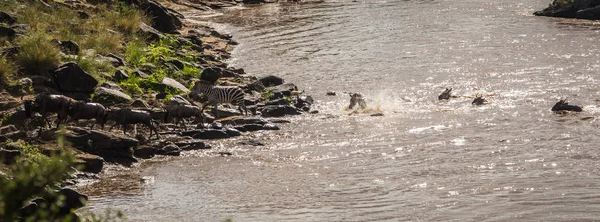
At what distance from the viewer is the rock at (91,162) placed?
1436 centimetres

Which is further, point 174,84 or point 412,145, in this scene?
point 174,84

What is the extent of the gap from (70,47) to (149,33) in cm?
768

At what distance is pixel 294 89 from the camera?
2347 cm

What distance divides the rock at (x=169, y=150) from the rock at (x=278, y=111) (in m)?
4.28

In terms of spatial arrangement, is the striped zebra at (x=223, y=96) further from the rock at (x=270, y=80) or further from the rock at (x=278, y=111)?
the rock at (x=270, y=80)

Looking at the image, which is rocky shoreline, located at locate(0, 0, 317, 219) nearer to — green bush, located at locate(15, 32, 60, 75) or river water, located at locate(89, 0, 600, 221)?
green bush, located at locate(15, 32, 60, 75)

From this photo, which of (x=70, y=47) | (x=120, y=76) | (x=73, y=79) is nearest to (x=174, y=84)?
(x=120, y=76)

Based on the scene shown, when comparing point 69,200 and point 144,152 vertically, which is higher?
A: point 69,200

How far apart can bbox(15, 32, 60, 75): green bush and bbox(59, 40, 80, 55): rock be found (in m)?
0.99

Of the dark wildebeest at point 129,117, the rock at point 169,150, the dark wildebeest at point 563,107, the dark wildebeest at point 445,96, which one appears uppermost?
the dark wildebeest at point 129,117

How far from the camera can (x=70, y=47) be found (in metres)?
21.7

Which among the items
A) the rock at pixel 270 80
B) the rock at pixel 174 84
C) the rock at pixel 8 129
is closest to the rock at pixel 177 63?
the rock at pixel 270 80

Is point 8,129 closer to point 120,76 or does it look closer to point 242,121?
point 242,121

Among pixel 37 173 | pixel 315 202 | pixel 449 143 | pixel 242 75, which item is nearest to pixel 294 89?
pixel 242 75
